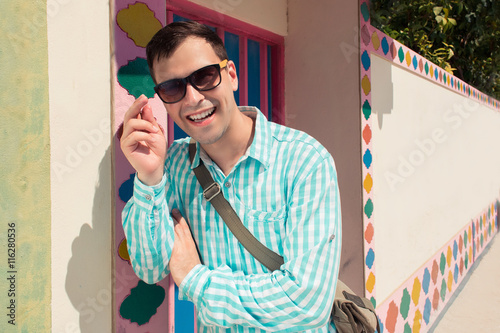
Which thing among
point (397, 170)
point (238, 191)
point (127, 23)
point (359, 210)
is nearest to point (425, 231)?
point (397, 170)

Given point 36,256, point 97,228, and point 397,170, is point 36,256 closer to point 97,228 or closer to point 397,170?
point 97,228

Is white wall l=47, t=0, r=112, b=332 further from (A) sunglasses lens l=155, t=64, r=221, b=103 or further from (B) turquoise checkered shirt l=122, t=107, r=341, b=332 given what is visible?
(A) sunglasses lens l=155, t=64, r=221, b=103

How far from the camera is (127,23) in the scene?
Result: 1.84 meters

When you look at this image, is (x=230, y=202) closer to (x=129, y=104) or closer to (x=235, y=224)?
(x=235, y=224)

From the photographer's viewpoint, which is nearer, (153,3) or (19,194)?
(19,194)

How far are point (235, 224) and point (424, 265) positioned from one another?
3.70 m

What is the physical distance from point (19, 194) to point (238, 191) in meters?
0.76

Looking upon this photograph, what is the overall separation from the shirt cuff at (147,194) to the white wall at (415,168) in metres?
2.36

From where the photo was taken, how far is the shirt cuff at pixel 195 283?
1514 mm

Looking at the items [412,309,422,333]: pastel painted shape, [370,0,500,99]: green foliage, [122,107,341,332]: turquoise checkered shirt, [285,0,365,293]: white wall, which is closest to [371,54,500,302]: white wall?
[285,0,365,293]: white wall

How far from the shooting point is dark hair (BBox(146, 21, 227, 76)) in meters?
1.56

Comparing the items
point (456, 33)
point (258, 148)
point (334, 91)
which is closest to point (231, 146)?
point (258, 148)

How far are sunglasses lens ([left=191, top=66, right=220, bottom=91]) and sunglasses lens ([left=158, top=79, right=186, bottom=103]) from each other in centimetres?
5

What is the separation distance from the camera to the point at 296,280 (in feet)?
4.67
